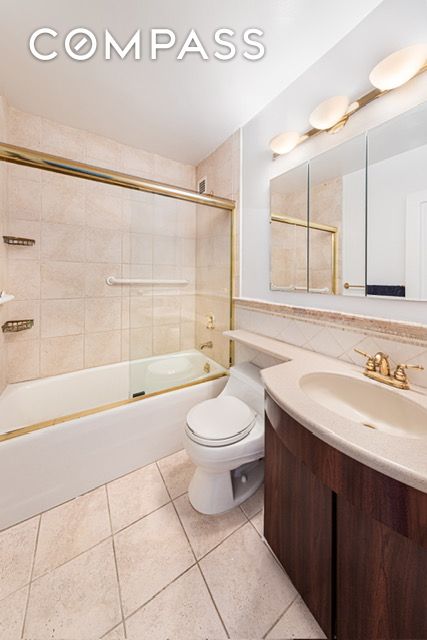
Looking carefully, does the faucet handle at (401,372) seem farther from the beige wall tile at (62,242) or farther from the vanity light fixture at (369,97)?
the beige wall tile at (62,242)

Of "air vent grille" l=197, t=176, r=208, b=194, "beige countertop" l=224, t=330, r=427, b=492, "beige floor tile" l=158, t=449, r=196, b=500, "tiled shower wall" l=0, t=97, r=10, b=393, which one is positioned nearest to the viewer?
"beige countertop" l=224, t=330, r=427, b=492

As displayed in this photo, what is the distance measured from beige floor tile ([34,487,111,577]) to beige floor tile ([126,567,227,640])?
382 millimetres

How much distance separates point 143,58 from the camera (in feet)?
4.37

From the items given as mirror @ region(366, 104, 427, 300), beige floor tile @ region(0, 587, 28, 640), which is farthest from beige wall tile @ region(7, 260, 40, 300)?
mirror @ region(366, 104, 427, 300)

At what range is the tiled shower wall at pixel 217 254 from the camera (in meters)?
2.02

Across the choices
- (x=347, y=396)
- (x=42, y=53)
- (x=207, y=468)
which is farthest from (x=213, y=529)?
(x=42, y=53)

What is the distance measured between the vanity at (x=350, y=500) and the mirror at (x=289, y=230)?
679mm

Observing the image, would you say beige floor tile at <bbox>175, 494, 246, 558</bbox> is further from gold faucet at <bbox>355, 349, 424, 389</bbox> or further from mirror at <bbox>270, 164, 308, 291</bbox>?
mirror at <bbox>270, 164, 308, 291</bbox>

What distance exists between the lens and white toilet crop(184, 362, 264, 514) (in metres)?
1.19

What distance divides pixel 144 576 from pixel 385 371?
4.22 ft

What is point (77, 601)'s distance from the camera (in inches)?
35.9

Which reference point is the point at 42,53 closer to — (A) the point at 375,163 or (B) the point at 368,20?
(B) the point at 368,20

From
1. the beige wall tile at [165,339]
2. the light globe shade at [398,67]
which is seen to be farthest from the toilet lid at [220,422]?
the light globe shade at [398,67]

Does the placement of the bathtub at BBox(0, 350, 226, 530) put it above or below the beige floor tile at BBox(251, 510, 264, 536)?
above
